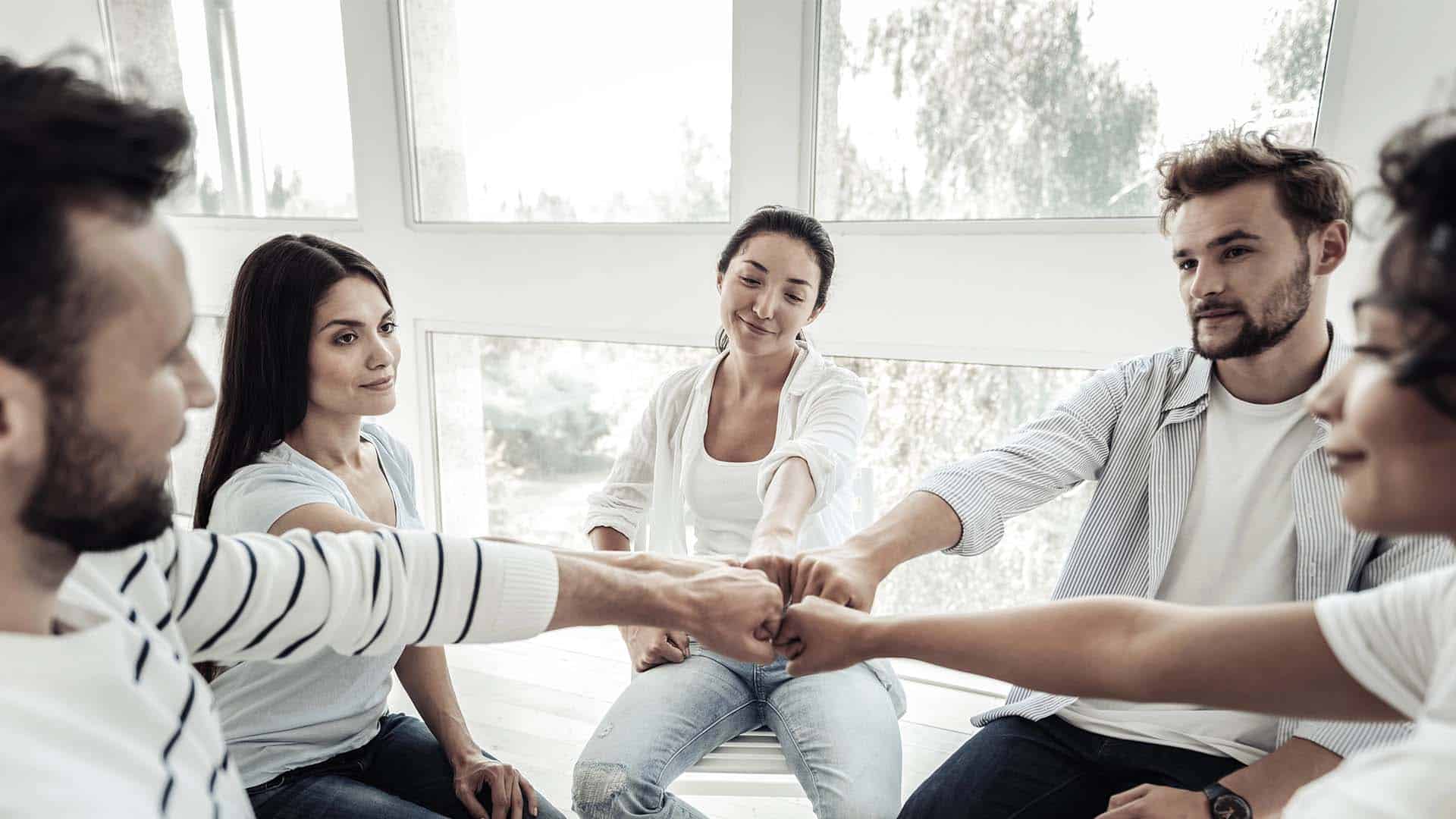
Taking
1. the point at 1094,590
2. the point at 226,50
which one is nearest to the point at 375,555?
the point at 1094,590

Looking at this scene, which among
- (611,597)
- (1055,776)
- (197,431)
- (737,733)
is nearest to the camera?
(611,597)

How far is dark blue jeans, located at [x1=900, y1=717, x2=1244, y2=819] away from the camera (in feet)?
4.38

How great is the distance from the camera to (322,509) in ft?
4.14

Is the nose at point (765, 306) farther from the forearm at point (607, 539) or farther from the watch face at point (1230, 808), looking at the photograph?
the watch face at point (1230, 808)

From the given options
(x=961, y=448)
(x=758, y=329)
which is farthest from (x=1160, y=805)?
(x=961, y=448)

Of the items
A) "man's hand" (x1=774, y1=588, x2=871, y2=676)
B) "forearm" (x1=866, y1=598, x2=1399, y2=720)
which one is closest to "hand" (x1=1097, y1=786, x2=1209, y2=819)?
"forearm" (x1=866, y1=598, x2=1399, y2=720)

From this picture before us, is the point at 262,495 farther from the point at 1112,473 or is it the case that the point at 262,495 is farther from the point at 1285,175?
the point at 1285,175

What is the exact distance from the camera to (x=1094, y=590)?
153 cm

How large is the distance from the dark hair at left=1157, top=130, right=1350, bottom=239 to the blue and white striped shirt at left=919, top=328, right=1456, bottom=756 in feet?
0.79

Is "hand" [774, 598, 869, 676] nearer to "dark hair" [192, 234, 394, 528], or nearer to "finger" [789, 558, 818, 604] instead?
"finger" [789, 558, 818, 604]

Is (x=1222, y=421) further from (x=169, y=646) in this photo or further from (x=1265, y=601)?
(x=169, y=646)

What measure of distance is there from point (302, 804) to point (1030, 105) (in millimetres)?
2141

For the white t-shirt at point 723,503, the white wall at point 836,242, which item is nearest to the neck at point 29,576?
the white t-shirt at point 723,503

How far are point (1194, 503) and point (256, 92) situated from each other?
332 cm
